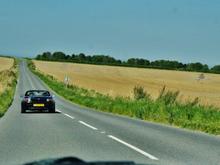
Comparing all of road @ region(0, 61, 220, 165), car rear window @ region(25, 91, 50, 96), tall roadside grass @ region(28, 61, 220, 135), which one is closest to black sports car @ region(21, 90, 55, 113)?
car rear window @ region(25, 91, 50, 96)

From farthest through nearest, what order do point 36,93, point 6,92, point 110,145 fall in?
point 6,92 < point 36,93 < point 110,145

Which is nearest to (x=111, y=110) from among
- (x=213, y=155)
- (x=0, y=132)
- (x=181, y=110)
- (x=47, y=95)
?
(x=47, y=95)

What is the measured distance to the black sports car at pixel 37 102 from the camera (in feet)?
108

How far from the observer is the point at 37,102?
33.2 metres

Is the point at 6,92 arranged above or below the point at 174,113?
below

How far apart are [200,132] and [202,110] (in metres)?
4.84

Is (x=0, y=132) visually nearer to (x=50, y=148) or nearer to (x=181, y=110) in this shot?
(x=50, y=148)

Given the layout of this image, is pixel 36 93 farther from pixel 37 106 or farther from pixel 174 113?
pixel 174 113

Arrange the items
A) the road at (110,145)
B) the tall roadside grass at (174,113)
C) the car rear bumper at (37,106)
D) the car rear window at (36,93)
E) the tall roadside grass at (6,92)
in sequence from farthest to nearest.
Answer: the tall roadside grass at (6,92) → the car rear window at (36,93) → the car rear bumper at (37,106) → the tall roadside grass at (174,113) → the road at (110,145)

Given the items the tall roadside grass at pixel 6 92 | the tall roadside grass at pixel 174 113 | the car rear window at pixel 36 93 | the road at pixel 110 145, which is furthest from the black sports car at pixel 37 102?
the road at pixel 110 145

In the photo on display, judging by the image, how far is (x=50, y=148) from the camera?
14594 millimetres

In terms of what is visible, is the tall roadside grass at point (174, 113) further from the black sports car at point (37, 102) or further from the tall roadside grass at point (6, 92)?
the tall roadside grass at point (6, 92)

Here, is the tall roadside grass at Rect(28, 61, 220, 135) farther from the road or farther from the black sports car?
the black sports car

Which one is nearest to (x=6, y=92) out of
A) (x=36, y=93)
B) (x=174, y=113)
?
(x=36, y=93)
